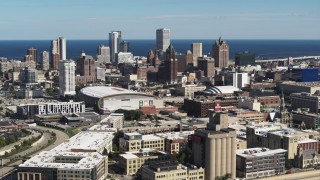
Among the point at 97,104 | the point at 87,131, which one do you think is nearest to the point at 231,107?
the point at 97,104

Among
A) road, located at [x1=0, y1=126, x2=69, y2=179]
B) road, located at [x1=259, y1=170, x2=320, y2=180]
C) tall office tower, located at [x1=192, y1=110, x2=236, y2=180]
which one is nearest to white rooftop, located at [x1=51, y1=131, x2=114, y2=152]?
road, located at [x1=0, y1=126, x2=69, y2=179]

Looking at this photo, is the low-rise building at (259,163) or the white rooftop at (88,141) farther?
the white rooftop at (88,141)

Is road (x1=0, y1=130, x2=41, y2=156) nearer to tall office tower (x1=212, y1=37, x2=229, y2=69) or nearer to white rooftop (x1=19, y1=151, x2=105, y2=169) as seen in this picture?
white rooftop (x1=19, y1=151, x2=105, y2=169)

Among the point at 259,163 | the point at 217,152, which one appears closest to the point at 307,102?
the point at 259,163

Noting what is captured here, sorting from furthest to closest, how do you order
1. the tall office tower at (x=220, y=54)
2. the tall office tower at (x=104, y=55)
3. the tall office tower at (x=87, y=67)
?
the tall office tower at (x=104, y=55), the tall office tower at (x=220, y=54), the tall office tower at (x=87, y=67)

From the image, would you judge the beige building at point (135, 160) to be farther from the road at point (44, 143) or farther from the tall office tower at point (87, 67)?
the tall office tower at point (87, 67)

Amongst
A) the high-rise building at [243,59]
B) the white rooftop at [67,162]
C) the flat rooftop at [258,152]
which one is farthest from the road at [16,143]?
the high-rise building at [243,59]
